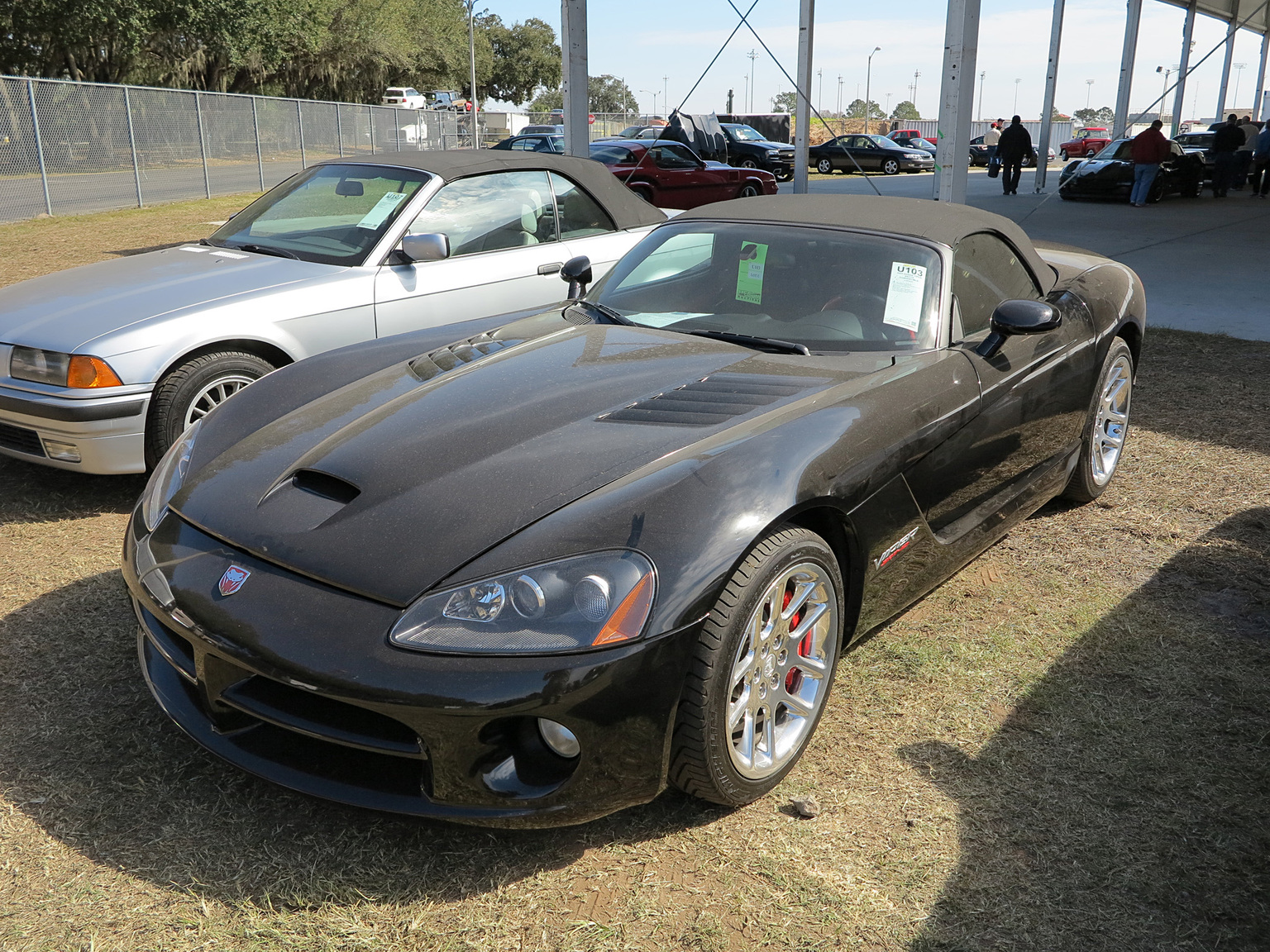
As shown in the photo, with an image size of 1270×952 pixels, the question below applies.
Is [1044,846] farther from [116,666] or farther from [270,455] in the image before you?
[116,666]

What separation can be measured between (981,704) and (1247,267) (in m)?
10.8

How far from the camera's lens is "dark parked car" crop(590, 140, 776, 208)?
15781 mm

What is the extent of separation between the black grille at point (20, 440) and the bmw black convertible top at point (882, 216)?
2809 mm

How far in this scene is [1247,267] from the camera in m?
11.6

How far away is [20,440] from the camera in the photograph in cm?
425

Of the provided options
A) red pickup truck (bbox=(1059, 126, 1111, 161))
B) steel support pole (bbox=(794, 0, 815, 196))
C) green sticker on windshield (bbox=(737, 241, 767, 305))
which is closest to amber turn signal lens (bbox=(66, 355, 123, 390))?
green sticker on windshield (bbox=(737, 241, 767, 305))

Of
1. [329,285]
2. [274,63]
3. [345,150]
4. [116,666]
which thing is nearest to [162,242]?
[329,285]

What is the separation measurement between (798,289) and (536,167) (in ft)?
8.97

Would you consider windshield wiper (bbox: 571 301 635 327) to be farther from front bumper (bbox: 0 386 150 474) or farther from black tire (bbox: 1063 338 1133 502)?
black tire (bbox: 1063 338 1133 502)

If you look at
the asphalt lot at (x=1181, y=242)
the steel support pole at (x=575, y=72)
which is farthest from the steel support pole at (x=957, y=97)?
the steel support pole at (x=575, y=72)

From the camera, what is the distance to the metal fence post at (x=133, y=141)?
1766cm

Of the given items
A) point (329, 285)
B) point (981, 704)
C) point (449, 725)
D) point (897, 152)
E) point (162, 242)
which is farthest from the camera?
point (897, 152)

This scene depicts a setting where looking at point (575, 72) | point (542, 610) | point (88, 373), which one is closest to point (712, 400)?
point (542, 610)

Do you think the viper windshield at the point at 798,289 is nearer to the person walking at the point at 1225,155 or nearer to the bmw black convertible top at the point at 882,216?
the bmw black convertible top at the point at 882,216
